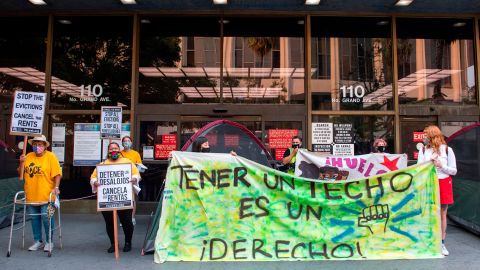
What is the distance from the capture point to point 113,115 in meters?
7.93

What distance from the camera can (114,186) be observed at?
584 centimetres

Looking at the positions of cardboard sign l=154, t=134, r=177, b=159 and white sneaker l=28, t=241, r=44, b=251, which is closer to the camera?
white sneaker l=28, t=241, r=44, b=251

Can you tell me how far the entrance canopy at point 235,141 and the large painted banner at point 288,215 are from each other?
1252mm

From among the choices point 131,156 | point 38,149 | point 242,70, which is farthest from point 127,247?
point 242,70

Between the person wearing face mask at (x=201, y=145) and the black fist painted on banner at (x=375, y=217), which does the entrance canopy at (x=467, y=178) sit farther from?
the person wearing face mask at (x=201, y=145)

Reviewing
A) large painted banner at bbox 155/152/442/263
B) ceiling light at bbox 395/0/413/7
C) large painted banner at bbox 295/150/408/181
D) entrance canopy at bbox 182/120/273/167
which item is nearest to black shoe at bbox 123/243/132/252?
large painted banner at bbox 155/152/442/263

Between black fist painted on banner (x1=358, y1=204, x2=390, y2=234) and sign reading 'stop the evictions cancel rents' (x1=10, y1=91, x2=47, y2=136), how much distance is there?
5.12 m

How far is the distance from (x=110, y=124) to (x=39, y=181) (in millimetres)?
2107

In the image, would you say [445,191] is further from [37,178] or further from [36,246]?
[36,246]

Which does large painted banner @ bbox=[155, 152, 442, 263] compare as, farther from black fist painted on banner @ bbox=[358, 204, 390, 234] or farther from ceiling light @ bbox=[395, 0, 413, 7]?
ceiling light @ bbox=[395, 0, 413, 7]

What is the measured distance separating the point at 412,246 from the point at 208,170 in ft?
9.96

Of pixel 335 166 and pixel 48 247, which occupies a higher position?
pixel 335 166

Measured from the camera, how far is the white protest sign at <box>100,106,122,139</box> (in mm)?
7854

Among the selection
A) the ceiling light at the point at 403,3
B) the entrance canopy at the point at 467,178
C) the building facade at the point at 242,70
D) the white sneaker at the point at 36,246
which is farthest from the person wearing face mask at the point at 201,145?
the ceiling light at the point at 403,3
